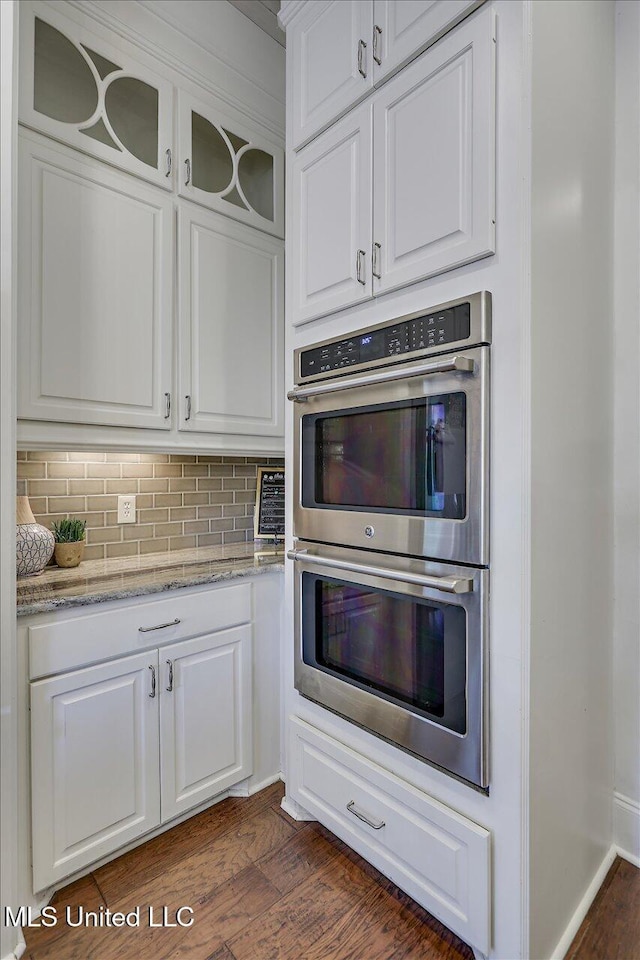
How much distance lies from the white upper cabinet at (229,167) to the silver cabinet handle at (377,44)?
0.76m

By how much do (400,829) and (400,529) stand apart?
2.68ft

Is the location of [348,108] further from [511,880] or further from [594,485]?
[511,880]

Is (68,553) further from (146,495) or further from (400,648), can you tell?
(400,648)

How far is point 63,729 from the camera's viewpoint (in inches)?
56.4

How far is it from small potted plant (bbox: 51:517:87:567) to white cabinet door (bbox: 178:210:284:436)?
54cm

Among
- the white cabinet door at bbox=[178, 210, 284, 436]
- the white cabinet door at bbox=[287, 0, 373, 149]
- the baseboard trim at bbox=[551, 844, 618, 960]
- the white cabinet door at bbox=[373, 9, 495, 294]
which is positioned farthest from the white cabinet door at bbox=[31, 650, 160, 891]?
the white cabinet door at bbox=[287, 0, 373, 149]

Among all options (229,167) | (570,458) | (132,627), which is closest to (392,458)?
(570,458)

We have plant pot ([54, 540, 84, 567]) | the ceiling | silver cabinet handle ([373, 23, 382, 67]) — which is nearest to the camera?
silver cabinet handle ([373, 23, 382, 67])

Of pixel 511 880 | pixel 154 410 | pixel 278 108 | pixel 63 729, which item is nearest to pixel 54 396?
pixel 154 410

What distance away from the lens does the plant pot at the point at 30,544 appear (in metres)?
1.62

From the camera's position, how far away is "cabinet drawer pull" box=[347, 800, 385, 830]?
4.62 ft

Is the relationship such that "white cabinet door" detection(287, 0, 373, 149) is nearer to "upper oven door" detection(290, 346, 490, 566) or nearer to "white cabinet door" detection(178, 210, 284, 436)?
"white cabinet door" detection(178, 210, 284, 436)

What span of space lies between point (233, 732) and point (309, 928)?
63cm

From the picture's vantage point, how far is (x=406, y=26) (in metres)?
1.30
